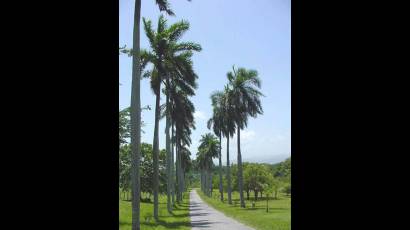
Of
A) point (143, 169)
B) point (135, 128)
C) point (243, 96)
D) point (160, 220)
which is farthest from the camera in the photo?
point (143, 169)

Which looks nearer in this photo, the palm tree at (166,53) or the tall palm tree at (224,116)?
the palm tree at (166,53)

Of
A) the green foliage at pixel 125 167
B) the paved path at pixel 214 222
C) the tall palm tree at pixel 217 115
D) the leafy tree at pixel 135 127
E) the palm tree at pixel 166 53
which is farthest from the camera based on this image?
the tall palm tree at pixel 217 115

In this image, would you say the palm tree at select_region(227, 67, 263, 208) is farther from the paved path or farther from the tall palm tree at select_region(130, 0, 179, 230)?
the tall palm tree at select_region(130, 0, 179, 230)

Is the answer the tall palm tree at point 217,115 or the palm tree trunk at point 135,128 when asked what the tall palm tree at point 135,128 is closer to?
the palm tree trunk at point 135,128

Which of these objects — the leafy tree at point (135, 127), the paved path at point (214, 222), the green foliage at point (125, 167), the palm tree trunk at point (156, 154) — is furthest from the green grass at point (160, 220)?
the green foliage at point (125, 167)

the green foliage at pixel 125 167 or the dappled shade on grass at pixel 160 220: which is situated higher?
the green foliage at pixel 125 167

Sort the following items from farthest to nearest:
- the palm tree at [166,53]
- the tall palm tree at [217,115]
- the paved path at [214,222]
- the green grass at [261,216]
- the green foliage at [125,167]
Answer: the tall palm tree at [217,115]
the green foliage at [125,167]
the palm tree at [166,53]
the green grass at [261,216]
the paved path at [214,222]

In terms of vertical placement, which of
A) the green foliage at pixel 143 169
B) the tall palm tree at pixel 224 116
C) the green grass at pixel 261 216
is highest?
the tall palm tree at pixel 224 116

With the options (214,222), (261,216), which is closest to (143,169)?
(261,216)

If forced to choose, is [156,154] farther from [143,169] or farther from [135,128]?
[143,169]
